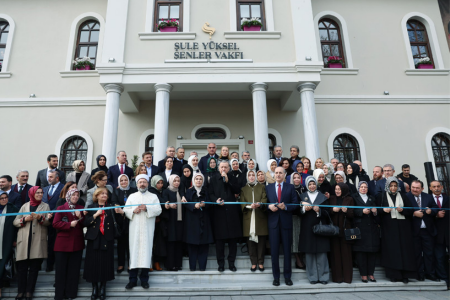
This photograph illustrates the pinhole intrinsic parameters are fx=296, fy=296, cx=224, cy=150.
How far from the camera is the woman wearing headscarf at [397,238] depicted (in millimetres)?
5332

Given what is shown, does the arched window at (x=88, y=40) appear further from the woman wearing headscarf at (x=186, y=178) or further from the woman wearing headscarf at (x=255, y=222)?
the woman wearing headscarf at (x=255, y=222)

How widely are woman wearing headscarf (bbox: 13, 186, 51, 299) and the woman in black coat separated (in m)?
0.80

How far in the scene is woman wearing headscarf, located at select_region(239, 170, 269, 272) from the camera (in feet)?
17.7

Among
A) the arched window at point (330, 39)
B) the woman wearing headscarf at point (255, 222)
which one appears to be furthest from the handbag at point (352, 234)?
the arched window at point (330, 39)

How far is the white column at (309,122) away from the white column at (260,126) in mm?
1121

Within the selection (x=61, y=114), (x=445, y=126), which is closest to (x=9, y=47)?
(x=61, y=114)

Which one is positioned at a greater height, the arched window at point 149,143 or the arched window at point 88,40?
the arched window at point 88,40

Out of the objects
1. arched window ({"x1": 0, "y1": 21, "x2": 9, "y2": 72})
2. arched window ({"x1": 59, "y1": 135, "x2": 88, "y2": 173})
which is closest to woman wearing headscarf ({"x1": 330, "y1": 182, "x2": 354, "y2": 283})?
arched window ({"x1": 59, "y1": 135, "x2": 88, "y2": 173})

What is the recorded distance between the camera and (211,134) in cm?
1060

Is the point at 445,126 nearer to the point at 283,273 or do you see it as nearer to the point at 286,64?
the point at 286,64

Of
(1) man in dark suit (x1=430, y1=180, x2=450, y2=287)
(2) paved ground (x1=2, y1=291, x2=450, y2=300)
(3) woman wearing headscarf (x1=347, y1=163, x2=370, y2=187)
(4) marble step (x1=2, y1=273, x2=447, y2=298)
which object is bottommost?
(2) paved ground (x1=2, y1=291, x2=450, y2=300)

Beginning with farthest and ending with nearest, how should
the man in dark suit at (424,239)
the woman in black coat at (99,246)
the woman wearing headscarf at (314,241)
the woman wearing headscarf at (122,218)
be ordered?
the man in dark suit at (424,239) → the woman wearing headscarf at (314,241) → the woman wearing headscarf at (122,218) → the woman in black coat at (99,246)

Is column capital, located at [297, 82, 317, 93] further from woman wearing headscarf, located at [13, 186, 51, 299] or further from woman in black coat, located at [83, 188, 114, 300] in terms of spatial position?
woman wearing headscarf, located at [13, 186, 51, 299]

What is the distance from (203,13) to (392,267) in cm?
806
